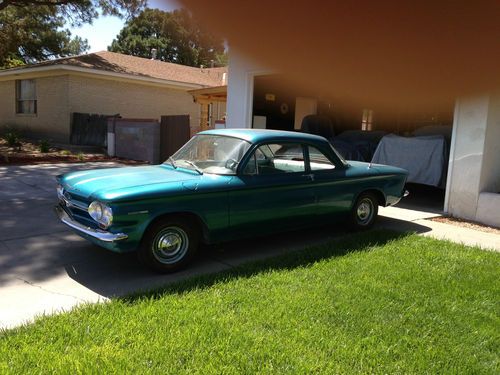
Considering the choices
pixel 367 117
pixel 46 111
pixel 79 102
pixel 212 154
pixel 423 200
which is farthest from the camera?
pixel 46 111

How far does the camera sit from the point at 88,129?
61.3 ft

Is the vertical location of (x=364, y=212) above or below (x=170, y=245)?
above

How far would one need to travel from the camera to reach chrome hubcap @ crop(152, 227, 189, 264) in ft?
16.1

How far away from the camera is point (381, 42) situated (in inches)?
25.0

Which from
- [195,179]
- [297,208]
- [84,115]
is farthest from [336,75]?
[84,115]

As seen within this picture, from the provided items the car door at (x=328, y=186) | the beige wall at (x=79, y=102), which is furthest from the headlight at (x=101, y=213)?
the beige wall at (x=79, y=102)

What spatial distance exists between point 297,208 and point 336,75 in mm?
5281

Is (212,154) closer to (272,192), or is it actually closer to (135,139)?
(272,192)

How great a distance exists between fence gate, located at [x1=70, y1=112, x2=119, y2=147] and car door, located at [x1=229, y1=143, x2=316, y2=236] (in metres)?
13.3

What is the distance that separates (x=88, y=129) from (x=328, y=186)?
1458 cm

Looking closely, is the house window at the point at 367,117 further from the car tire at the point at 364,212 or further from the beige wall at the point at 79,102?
the beige wall at the point at 79,102

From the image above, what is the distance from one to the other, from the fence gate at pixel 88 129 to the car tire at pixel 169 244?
1395 centimetres

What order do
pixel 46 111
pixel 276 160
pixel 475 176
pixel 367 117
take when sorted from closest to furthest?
pixel 367 117 → pixel 276 160 → pixel 475 176 → pixel 46 111

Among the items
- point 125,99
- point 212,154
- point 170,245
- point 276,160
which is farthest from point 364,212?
point 125,99
